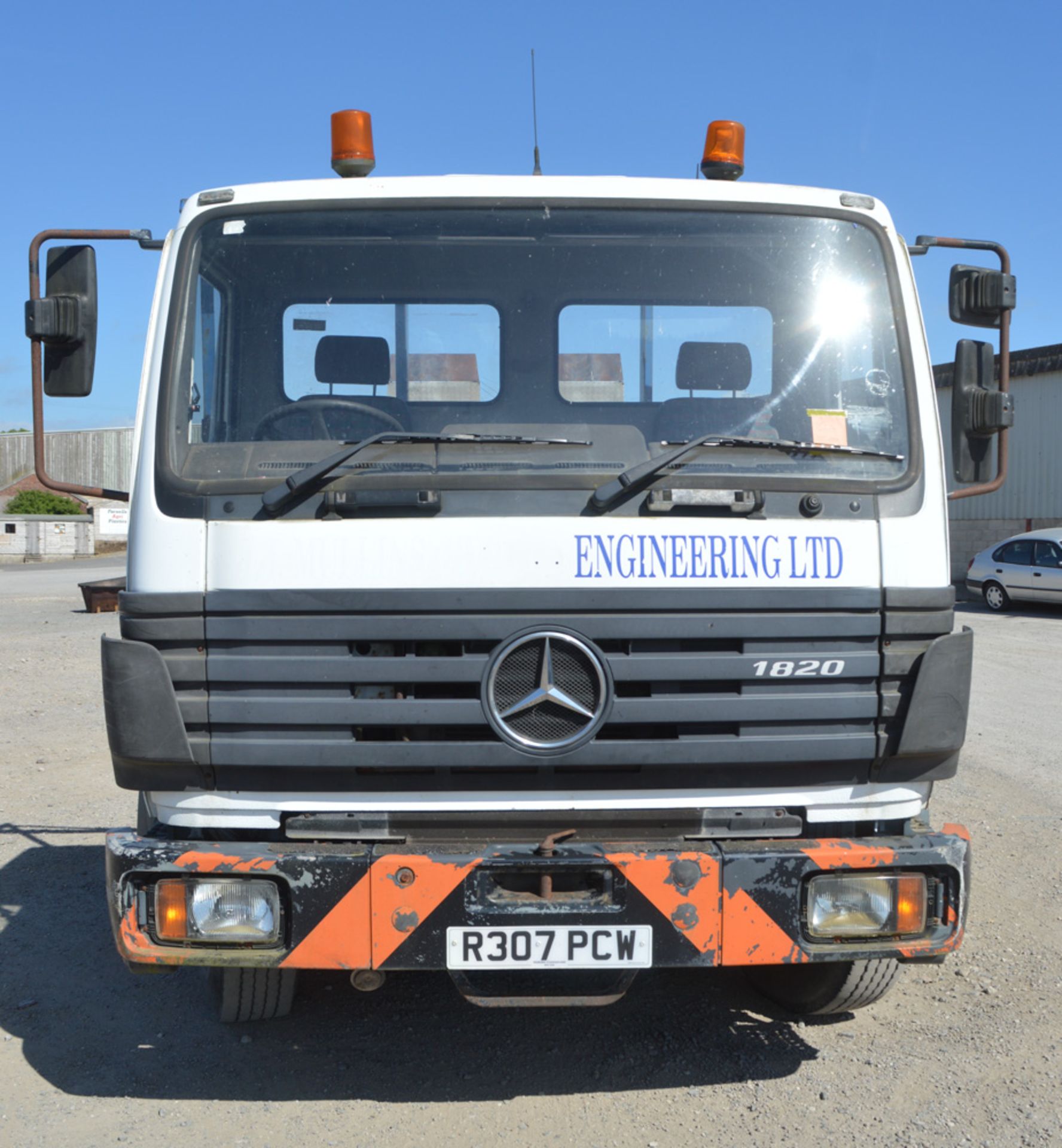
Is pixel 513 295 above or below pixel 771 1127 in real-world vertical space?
above

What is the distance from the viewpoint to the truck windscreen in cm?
339

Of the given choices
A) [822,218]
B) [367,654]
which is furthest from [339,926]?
[822,218]

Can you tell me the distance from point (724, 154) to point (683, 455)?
125 cm

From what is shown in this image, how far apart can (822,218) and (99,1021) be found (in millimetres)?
3264

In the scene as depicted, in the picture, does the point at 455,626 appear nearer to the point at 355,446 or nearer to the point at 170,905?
the point at 355,446

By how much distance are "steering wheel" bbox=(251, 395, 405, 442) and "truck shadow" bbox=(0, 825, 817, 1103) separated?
1784 millimetres

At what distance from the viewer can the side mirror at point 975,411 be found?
3.58 meters

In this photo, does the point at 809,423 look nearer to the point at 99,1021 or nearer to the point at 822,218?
the point at 822,218

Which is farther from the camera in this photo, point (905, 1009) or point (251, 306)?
point (905, 1009)

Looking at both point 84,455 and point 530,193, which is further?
point 84,455

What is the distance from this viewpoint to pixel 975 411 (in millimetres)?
3607

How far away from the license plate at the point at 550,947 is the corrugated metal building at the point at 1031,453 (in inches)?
841

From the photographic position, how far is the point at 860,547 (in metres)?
3.15

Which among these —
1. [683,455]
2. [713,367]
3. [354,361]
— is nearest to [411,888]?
[683,455]
